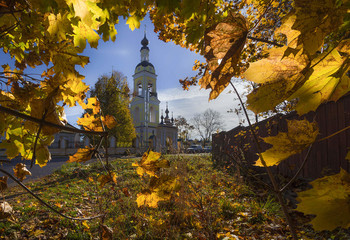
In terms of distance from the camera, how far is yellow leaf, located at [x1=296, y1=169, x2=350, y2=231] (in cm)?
38

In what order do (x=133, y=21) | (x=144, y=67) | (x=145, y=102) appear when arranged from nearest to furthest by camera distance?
(x=133, y=21), (x=145, y=102), (x=144, y=67)

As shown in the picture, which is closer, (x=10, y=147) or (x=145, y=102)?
(x=10, y=147)

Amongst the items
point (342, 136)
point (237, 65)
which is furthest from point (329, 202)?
point (342, 136)

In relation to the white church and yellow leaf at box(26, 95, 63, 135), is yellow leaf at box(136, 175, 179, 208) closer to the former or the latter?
yellow leaf at box(26, 95, 63, 135)

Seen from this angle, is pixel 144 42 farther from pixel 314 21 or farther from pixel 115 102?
pixel 314 21

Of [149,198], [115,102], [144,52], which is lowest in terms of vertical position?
[149,198]

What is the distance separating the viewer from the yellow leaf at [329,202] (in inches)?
15.0

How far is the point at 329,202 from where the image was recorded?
15.6 inches

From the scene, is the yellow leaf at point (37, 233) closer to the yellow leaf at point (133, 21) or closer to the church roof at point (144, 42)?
the yellow leaf at point (133, 21)

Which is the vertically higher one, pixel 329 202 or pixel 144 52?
pixel 144 52

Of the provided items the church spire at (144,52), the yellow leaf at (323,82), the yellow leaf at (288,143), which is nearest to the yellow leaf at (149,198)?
the yellow leaf at (288,143)

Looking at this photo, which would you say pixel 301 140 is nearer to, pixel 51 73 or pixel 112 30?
pixel 112 30

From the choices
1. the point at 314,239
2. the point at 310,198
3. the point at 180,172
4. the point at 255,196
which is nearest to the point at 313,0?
the point at 310,198

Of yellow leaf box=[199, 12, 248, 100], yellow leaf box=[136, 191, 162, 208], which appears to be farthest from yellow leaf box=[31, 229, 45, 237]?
yellow leaf box=[199, 12, 248, 100]
